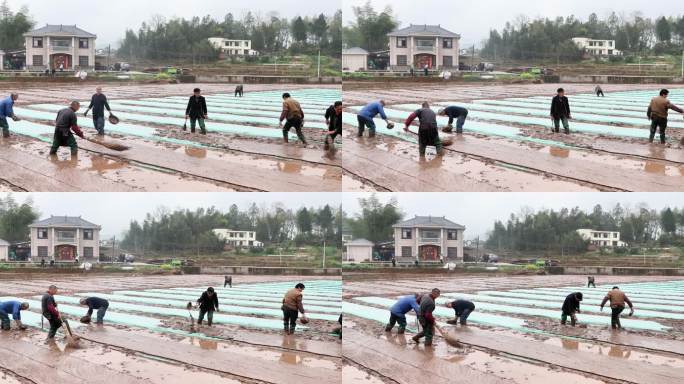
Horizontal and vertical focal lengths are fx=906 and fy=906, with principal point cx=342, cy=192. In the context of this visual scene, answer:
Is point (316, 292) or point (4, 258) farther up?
point (4, 258)

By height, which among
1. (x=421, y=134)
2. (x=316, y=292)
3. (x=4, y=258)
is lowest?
(x=316, y=292)

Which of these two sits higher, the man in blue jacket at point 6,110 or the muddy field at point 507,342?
the man in blue jacket at point 6,110

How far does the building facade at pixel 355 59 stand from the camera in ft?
43.5

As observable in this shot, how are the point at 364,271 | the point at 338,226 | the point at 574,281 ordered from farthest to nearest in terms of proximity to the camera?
the point at 574,281
the point at 338,226
the point at 364,271

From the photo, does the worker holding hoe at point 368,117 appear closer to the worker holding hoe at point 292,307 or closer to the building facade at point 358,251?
the building facade at point 358,251

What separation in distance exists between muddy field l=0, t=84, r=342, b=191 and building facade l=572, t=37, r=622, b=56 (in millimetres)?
4535

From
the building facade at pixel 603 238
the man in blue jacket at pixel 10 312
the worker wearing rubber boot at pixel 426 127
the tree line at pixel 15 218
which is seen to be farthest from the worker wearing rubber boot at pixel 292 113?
the building facade at pixel 603 238

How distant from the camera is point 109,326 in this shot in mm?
12625

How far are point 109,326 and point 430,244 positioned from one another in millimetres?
4626

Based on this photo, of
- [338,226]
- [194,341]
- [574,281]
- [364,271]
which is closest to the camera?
[194,341]

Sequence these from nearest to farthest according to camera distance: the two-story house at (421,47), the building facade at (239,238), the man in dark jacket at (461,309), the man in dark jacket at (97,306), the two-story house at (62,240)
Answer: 1. the man in dark jacket at (461,309)
2. the two-story house at (62,240)
3. the man in dark jacket at (97,306)
4. the two-story house at (421,47)
5. the building facade at (239,238)

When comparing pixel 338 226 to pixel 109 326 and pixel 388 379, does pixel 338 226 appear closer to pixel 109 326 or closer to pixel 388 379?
pixel 109 326

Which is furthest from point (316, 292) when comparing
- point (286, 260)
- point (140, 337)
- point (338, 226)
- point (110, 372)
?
point (110, 372)

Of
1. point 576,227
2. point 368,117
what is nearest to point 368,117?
point 368,117
